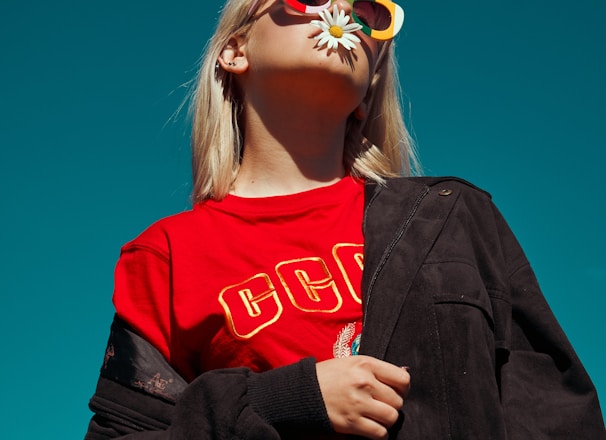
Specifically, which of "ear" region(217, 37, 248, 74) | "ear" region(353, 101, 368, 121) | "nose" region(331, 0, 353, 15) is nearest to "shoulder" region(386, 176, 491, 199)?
"ear" region(353, 101, 368, 121)

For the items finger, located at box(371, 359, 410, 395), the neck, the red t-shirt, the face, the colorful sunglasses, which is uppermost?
the colorful sunglasses

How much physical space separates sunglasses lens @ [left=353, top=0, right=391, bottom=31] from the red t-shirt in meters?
0.68

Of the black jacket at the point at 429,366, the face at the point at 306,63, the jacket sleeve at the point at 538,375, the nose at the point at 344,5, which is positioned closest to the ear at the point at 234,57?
the face at the point at 306,63

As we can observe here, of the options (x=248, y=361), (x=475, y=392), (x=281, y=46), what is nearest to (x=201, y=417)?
(x=248, y=361)

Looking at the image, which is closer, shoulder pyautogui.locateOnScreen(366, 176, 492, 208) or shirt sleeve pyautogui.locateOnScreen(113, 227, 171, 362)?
shirt sleeve pyautogui.locateOnScreen(113, 227, 171, 362)

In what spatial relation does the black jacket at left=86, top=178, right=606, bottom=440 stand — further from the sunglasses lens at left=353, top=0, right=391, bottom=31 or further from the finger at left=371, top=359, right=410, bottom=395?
the sunglasses lens at left=353, top=0, right=391, bottom=31

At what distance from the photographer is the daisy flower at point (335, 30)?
3297mm

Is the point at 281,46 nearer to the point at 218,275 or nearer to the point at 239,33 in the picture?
the point at 239,33

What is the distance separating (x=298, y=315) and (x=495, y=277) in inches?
26.8

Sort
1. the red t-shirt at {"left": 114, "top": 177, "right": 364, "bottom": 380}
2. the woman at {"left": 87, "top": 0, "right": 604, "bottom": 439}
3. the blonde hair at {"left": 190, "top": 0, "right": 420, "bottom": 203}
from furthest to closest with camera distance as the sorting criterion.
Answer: the blonde hair at {"left": 190, "top": 0, "right": 420, "bottom": 203} < the red t-shirt at {"left": 114, "top": 177, "right": 364, "bottom": 380} < the woman at {"left": 87, "top": 0, "right": 604, "bottom": 439}

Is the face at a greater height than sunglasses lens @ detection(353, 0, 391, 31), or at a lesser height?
lesser

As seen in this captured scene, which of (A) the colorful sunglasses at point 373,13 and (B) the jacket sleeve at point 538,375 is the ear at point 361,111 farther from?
(B) the jacket sleeve at point 538,375

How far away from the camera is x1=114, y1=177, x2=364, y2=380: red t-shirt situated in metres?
2.89

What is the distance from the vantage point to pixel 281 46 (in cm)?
342
